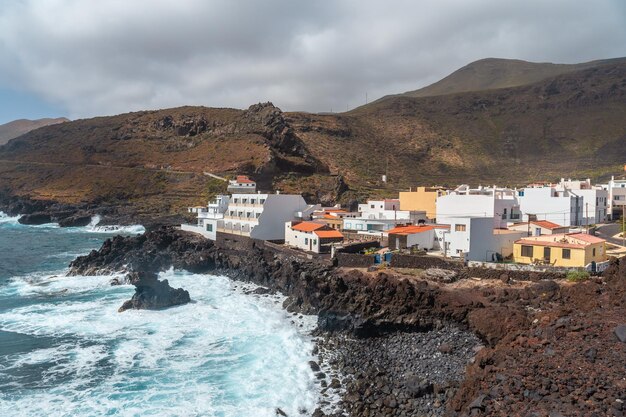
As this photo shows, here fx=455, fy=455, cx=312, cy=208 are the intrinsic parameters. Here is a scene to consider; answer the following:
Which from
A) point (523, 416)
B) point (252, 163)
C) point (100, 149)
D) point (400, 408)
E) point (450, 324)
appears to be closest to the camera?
point (523, 416)

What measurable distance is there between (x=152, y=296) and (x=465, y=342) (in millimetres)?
18886

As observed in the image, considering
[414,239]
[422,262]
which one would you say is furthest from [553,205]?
[422,262]

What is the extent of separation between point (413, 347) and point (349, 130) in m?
104

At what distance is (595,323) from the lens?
16.9 m

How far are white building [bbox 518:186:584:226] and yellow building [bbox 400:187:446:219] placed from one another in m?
8.49

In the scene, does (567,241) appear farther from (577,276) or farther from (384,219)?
(384,219)

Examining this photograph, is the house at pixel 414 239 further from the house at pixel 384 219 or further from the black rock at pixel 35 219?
the black rock at pixel 35 219

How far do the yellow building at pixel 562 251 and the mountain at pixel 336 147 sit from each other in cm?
4539

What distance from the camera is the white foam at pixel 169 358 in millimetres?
16844

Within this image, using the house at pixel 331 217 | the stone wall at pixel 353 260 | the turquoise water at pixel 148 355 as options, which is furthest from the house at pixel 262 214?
the stone wall at pixel 353 260

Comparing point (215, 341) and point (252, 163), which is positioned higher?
point (252, 163)

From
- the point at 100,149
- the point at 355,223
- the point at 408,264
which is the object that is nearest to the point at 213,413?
the point at 408,264

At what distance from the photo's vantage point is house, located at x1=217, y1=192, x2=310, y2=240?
4216 centimetres

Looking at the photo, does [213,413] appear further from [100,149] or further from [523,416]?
[100,149]
